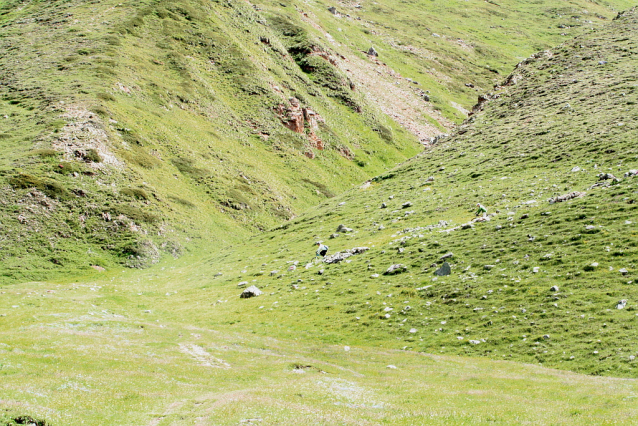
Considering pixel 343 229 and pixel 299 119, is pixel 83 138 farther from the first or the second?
pixel 299 119

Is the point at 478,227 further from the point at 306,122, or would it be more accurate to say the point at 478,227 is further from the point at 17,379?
the point at 306,122

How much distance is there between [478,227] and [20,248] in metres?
48.4

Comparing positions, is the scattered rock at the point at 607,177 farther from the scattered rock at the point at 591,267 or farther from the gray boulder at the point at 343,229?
the gray boulder at the point at 343,229

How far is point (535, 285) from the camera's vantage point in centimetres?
2881

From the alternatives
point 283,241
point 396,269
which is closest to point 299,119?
point 283,241

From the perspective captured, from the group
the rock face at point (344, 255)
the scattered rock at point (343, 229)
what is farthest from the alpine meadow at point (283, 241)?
the rock face at point (344, 255)

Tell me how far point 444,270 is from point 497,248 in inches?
177

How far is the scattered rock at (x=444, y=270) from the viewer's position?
3422 centimetres

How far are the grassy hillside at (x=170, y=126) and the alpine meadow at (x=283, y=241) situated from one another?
40 cm

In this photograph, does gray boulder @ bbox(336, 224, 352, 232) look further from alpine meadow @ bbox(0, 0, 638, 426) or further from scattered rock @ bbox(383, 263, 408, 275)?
scattered rock @ bbox(383, 263, 408, 275)

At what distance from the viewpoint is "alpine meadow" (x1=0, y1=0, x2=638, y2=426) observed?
798 inches

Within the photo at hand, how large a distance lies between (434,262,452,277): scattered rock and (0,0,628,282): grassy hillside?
3711cm

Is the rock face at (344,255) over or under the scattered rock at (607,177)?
under

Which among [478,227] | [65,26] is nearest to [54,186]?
[478,227]
